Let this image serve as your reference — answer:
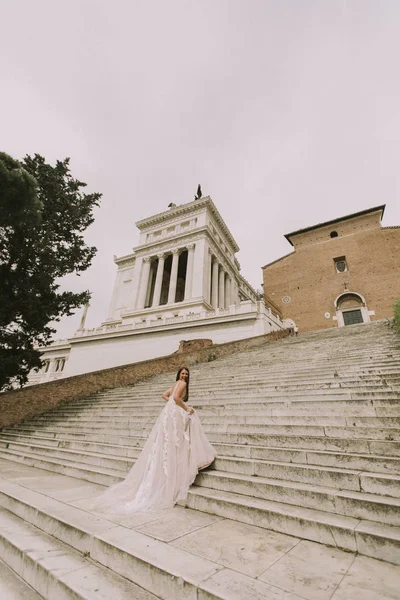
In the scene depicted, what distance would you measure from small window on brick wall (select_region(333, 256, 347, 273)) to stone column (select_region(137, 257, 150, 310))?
2071cm

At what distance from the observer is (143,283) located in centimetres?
3334

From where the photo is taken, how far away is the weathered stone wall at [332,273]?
22.4 m

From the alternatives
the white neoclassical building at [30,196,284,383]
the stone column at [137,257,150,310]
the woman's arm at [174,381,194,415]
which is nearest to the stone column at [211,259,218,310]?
the white neoclassical building at [30,196,284,383]

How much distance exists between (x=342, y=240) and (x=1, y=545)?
28.9 m

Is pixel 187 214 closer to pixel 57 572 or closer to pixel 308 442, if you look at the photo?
pixel 308 442

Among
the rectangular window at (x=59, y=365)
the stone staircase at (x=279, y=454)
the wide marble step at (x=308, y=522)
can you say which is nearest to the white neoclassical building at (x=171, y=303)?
the rectangular window at (x=59, y=365)

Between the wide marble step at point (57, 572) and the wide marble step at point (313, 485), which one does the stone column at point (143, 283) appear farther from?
the wide marble step at point (57, 572)

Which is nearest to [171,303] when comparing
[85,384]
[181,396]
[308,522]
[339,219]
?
[85,384]

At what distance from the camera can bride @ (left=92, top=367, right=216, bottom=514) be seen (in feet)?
11.1

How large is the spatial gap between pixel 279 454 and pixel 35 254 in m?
13.0

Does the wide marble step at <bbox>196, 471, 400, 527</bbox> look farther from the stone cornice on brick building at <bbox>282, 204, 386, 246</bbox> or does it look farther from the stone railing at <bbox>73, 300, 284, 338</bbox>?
the stone cornice on brick building at <bbox>282, 204, 386, 246</bbox>

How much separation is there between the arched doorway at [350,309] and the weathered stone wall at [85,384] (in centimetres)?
1117

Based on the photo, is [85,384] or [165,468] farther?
[85,384]

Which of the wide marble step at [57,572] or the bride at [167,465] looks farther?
the bride at [167,465]
